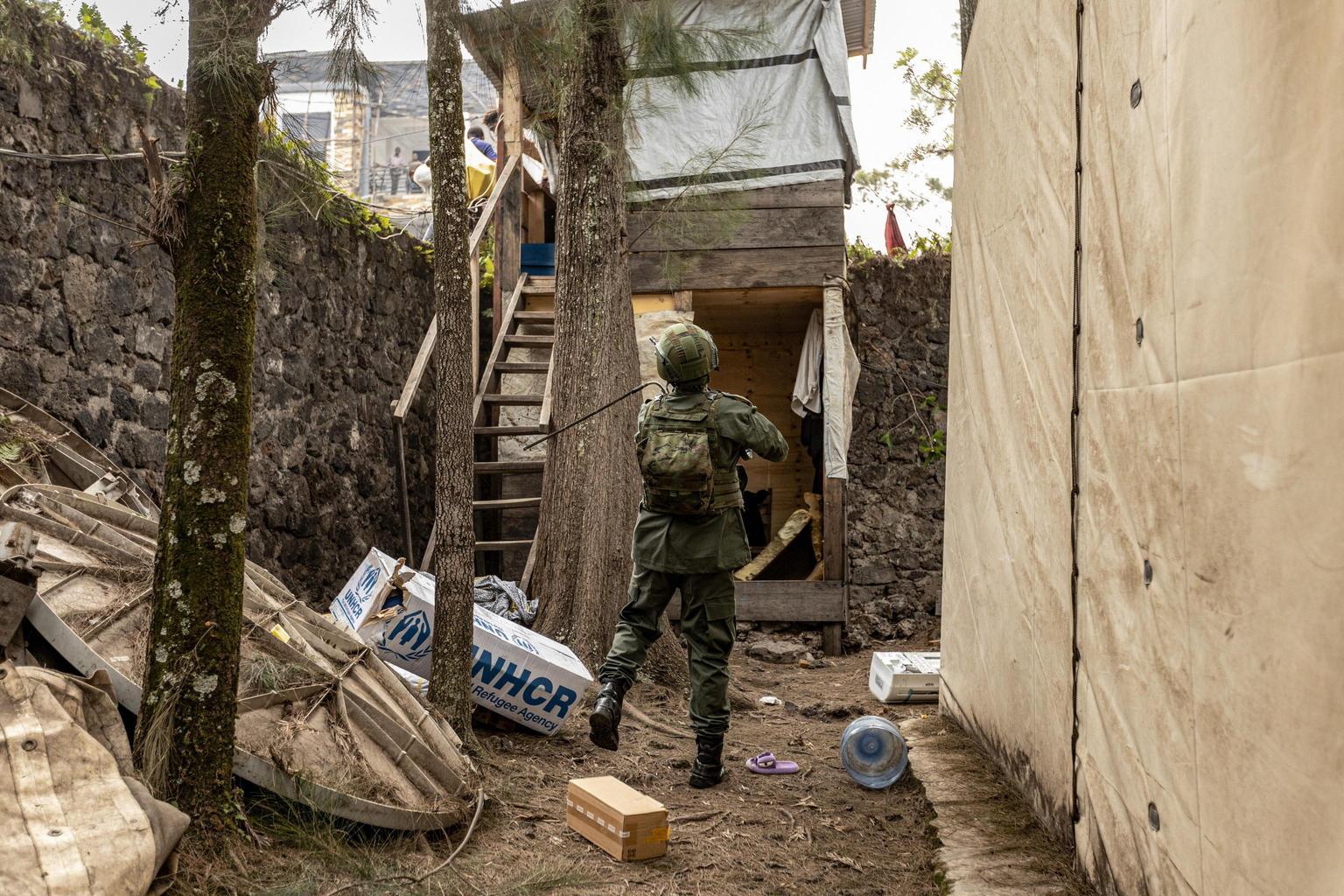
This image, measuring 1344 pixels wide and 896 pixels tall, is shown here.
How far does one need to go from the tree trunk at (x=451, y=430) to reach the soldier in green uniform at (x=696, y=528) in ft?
1.94

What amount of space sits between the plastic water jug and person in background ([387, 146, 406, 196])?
18.9 meters

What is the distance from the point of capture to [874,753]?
437 centimetres

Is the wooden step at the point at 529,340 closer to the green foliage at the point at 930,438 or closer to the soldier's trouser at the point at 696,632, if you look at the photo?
the green foliage at the point at 930,438

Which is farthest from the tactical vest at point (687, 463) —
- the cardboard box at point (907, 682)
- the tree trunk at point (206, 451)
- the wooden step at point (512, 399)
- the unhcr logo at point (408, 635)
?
the wooden step at point (512, 399)

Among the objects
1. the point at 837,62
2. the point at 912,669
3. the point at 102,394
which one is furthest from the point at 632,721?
the point at 837,62

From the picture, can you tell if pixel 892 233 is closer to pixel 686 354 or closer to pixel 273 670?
pixel 686 354

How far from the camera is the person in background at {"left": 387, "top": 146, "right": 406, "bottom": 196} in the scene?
907 inches

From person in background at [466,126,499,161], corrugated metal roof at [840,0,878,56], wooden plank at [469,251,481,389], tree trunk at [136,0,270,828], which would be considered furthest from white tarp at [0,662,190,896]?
corrugated metal roof at [840,0,878,56]

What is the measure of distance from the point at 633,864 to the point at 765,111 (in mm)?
7029

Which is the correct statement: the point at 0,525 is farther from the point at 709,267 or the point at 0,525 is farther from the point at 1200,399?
the point at 709,267

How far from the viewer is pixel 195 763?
282 centimetres

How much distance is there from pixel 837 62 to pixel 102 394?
247 inches

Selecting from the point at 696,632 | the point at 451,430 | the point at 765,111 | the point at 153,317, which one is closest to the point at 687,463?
the point at 696,632

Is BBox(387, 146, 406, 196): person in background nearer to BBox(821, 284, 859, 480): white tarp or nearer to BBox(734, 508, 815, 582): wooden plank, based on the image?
BBox(734, 508, 815, 582): wooden plank
